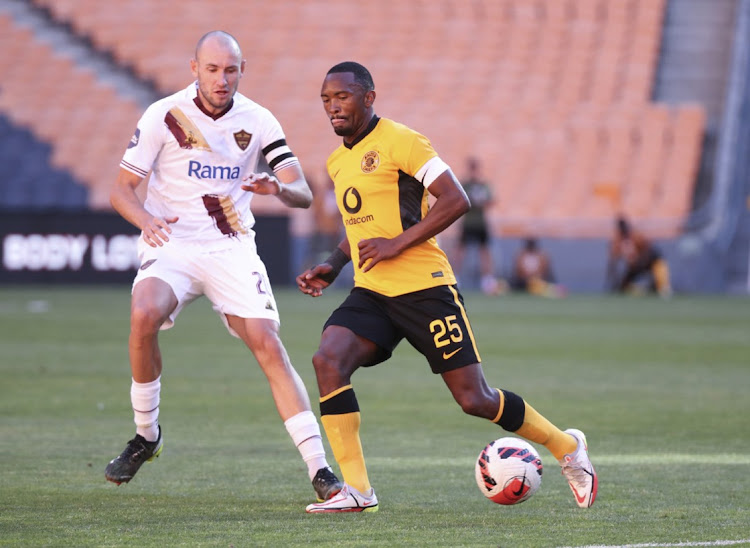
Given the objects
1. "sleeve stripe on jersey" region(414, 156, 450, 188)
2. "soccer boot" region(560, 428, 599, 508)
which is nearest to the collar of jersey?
"sleeve stripe on jersey" region(414, 156, 450, 188)

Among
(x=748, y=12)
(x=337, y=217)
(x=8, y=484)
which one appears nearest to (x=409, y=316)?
(x=8, y=484)

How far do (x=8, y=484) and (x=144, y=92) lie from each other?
72.5ft

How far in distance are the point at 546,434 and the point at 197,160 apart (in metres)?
2.08

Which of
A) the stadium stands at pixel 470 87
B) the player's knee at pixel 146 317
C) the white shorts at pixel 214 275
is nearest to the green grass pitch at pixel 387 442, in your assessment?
the player's knee at pixel 146 317

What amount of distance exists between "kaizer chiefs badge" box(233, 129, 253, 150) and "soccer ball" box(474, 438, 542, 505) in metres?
1.89

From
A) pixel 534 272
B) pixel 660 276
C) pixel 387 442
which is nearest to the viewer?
pixel 387 442

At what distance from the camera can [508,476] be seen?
562 centimetres

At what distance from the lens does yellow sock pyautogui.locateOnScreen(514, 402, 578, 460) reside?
5887 millimetres

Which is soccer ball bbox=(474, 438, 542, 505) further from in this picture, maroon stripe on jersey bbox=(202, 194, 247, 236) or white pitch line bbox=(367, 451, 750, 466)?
maroon stripe on jersey bbox=(202, 194, 247, 236)

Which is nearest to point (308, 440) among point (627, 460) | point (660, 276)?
point (627, 460)

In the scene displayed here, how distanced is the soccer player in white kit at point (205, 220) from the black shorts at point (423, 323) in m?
0.47

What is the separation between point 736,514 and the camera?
5.44 metres

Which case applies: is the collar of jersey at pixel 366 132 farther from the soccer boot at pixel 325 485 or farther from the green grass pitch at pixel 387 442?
the green grass pitch at pixel 387 442

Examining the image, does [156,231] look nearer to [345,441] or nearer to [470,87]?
[345,441]
